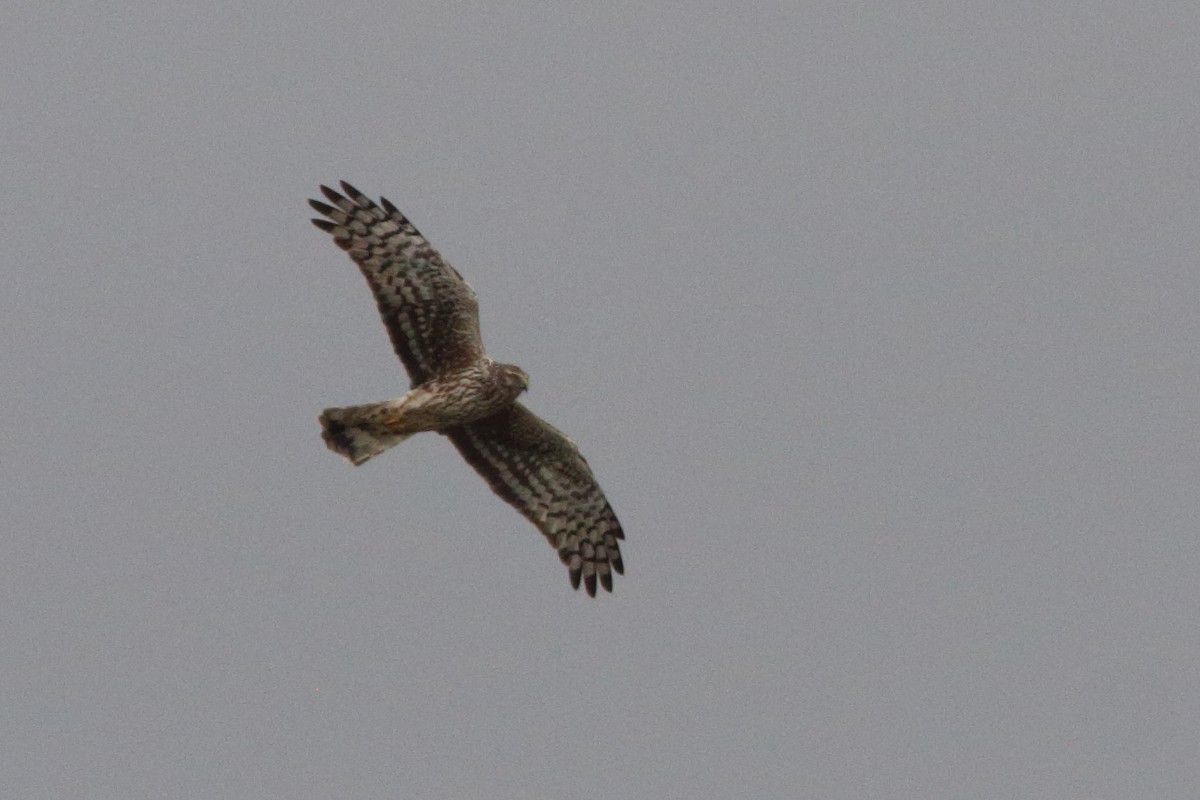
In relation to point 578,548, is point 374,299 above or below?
above

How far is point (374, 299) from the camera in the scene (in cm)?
1730

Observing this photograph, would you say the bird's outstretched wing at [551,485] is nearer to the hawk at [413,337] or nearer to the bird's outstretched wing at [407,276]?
the hawk at [413,337]

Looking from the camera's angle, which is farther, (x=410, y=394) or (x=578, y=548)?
(x=578, y=548)

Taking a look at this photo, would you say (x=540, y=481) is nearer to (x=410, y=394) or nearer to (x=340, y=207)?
(x=410, y=394)

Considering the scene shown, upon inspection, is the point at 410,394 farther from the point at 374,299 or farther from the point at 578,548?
the point at 578,548

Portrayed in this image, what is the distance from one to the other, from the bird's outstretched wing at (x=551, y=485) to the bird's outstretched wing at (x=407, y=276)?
0.90m

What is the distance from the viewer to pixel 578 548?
736 inches

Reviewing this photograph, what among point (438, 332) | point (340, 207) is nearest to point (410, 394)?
point (438, 332)

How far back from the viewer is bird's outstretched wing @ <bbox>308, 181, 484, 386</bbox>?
56.4ft

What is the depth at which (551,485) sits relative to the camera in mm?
18453

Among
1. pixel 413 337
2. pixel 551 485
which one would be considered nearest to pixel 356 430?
pixel 413 337

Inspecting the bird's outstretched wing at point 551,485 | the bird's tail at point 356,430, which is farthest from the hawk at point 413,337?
the bird's outstretched wing at point 551,485

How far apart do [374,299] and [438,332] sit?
594 millimetres

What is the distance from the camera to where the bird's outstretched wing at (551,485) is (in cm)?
1809
